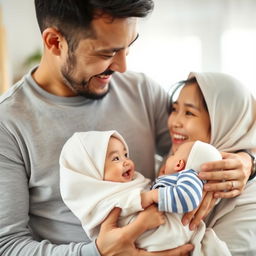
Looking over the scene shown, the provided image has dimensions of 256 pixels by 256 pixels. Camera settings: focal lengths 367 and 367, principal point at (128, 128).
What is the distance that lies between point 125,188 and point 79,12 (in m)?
0.61

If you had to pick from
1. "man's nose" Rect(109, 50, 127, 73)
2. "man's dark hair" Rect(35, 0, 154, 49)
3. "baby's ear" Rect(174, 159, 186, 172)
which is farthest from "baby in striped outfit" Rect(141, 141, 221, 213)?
"man's dark hair" Rect(35, 0, 154, 49)

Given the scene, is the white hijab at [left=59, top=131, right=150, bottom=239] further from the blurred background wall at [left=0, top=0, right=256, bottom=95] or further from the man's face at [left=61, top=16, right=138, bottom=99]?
the blurred background wall at [left=0, top=0, right=256, bottom=95]

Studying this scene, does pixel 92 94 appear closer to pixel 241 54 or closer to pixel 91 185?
pixel 91 185

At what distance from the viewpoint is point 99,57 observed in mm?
1319

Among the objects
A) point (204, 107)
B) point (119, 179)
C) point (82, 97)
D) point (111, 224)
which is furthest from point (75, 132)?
point (204, 107)

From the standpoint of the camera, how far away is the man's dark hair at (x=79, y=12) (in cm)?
121

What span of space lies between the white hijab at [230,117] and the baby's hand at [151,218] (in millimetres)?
442

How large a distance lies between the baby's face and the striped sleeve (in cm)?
18

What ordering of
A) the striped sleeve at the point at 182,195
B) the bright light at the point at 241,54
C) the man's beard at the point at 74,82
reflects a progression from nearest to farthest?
the striped sleeve at the point at 182,195 → the man's beard at the point at 74,82 → the bright light at the point at 241,54

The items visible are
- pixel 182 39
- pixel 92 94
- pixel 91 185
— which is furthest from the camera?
pixel 182 39

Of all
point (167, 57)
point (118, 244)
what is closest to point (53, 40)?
point (118, 244)

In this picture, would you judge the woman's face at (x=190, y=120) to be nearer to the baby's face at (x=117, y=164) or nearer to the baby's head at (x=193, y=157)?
the baby's head at (x=193, y=157)

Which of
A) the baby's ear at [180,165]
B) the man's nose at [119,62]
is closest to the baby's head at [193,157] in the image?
the baby's ear at [180,165]

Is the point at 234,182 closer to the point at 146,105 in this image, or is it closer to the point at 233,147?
the point at 233,147
